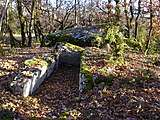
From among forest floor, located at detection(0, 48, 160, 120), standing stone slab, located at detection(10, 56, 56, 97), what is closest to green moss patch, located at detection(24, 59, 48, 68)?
standing stone slab, located at detection(10, 56, 56, 97)

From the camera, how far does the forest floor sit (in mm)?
6117

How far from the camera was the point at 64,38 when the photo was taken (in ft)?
50.0

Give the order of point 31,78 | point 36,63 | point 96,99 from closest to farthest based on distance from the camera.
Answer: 1. point 96,99
2. point 31,78
3. point 36,63

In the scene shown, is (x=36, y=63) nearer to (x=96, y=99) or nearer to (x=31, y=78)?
(x=31, y=78)

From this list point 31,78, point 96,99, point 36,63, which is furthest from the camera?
point 36,63

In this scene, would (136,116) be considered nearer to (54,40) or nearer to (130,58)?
(130,58)

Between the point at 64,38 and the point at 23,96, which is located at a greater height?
the point at 64,38

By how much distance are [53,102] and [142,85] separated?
2749 mm

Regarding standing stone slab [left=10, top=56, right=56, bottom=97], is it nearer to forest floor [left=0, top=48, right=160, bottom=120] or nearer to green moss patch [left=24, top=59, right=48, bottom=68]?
green moss patch [left=24, top=59, right=48, bottom=68]

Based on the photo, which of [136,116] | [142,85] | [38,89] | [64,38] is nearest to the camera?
[136,116]

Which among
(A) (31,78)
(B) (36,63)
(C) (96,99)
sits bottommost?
(C) (96,99)

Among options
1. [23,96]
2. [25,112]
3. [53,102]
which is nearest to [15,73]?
[23,96]

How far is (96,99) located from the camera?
6.89 meters

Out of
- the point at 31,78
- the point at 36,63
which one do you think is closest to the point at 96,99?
the point at 31,78
